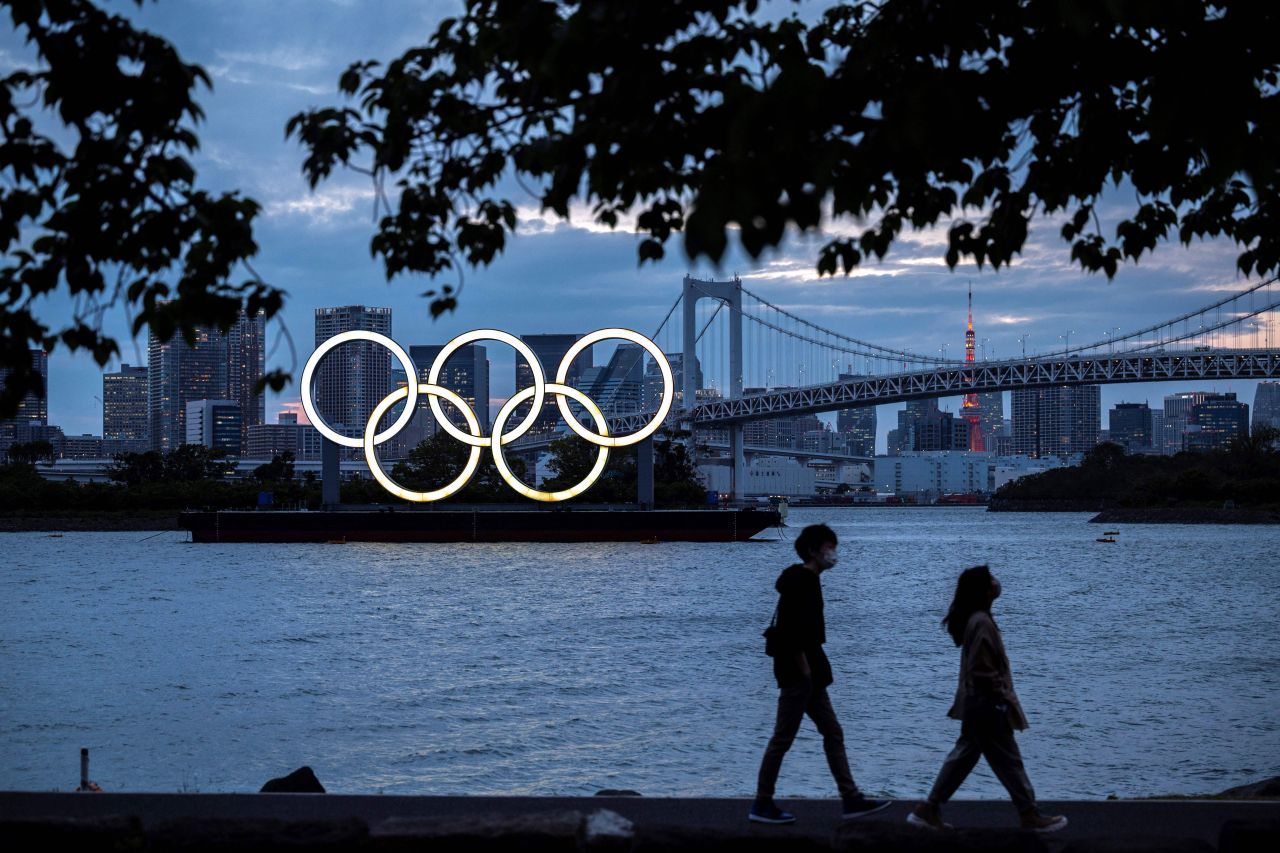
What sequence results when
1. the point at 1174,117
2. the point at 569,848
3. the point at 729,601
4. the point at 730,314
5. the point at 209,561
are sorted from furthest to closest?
Answer: 1. the point at 730,314
2. the point at 209,561
3. the point at 729,601
4. the point at 569,848
5. the point at 1174,117

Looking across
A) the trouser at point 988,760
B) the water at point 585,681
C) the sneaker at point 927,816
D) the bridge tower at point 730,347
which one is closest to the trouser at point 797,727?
the sneaker at point 927,816

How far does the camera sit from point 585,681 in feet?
64.9

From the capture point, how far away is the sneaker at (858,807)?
736 cm

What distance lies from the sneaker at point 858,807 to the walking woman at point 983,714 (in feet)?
1.05

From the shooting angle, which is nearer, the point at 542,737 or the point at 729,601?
the point at 542,737

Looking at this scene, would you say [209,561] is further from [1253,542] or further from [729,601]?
[1253,542]

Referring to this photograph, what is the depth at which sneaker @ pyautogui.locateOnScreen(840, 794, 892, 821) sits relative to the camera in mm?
7359

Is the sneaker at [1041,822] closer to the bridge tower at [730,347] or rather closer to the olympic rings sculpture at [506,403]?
the olympic rings sculpture at [506,403]

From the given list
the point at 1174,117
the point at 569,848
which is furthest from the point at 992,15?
the point at 569,848

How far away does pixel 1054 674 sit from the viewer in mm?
20266

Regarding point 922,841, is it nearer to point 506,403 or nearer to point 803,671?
point 803,671

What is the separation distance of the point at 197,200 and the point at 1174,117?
13.4 feet

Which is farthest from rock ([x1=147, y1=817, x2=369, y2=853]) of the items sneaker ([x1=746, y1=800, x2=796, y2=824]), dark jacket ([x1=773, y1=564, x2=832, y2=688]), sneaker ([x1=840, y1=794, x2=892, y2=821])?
sneaker ([x1=840, y1=794, x2=892, y2=821])

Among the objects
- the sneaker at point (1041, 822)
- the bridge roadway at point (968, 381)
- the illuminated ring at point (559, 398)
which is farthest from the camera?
the bridge roadway at point (968, 381)
